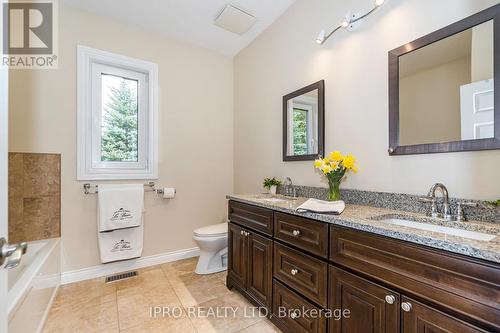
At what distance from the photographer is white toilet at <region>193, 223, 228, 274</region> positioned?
224cm

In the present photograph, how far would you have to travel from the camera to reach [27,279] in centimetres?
136

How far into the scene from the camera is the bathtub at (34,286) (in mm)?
1174

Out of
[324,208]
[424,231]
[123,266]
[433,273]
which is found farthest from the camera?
A: [123,266]

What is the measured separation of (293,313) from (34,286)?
5.13ft

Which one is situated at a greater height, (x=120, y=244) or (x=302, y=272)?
(x=302, y=272)

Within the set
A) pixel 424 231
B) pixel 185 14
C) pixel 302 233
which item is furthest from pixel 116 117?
pixel 424 231

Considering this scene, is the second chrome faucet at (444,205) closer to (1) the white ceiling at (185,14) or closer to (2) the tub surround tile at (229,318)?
(2) the tub surround tile at (229,318)

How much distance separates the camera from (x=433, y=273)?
0.81m

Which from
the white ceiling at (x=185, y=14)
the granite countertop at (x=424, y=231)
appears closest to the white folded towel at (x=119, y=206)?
the granite countertop at (x=424, y=231)

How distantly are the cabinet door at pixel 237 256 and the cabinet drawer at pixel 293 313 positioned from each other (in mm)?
384

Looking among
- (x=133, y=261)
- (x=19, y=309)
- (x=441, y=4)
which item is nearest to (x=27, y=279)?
(x=19, y=309)

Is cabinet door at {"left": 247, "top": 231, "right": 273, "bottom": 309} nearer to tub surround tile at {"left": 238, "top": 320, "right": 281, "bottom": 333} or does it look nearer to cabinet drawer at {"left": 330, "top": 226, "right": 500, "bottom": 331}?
tub surround tile at {"left": 238, "top": 320, "right": 281, "bottom": 333}

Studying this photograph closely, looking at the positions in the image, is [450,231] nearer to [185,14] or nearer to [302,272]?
[302,272]

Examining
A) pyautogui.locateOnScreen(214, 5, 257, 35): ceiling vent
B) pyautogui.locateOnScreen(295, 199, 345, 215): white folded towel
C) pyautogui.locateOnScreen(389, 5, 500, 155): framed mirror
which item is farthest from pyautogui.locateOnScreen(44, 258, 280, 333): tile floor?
pyautogui.locateOnScreen(214, 5, 257, 35): ceiling vent
